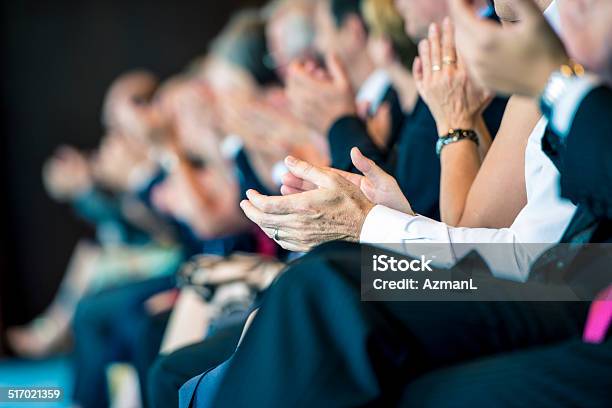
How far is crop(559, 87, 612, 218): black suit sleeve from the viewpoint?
847 mm

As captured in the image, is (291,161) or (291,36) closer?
(291,161)

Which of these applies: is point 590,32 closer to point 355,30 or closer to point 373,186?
point 373,186

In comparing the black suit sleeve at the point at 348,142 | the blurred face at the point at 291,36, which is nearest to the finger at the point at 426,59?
the black suit sleeve at the point at 348,142

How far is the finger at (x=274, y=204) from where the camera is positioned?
109cm

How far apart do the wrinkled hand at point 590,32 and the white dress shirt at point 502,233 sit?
0.22 metres

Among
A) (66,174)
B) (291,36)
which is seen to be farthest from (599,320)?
(66,174)

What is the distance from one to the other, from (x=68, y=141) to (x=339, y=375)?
156 inches

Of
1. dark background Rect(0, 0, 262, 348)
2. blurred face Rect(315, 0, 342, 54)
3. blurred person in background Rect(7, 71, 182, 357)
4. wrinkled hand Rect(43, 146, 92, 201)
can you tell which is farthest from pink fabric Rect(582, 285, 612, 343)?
dark background Rect(0, 0, 262, 348)

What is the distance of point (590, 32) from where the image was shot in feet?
2.70

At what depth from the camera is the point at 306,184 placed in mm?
1151

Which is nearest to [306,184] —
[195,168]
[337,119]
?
[337,119]

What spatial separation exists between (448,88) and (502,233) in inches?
9.5

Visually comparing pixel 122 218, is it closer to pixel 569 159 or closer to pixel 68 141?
pixel 68 141

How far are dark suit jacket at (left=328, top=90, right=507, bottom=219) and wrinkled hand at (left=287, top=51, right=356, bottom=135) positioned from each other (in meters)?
0.07
